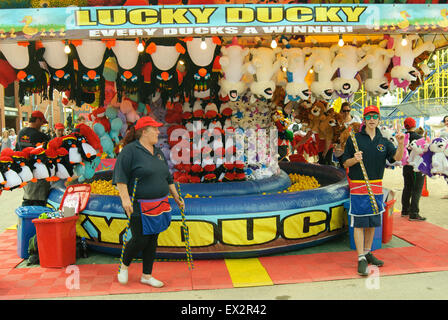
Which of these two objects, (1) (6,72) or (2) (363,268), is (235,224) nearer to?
(2) (363,268)

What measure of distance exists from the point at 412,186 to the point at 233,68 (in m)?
3.88

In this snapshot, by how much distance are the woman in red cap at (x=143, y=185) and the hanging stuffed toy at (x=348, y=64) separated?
3183 mm

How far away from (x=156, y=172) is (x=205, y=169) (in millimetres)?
2493

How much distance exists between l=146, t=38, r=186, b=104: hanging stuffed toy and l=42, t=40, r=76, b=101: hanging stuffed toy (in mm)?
1079

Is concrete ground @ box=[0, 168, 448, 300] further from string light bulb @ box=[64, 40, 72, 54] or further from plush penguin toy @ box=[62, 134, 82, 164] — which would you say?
string light bulb @ box=[64, 40, 72, 54]

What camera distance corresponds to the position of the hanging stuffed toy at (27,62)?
4801 mm

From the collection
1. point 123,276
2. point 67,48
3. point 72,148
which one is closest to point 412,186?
point 123,276

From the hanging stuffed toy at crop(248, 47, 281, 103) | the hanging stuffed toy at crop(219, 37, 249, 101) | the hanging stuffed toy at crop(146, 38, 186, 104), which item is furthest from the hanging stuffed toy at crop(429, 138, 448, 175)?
the hanging stuffed toy at crop(146, 38, 186, 104)

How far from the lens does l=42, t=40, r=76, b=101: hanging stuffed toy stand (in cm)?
487

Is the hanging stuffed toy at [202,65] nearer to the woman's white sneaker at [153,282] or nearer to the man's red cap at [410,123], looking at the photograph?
the woman's white sneaker at [153,282]

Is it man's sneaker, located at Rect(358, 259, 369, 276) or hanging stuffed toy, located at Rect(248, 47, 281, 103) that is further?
hanging stuffed toy, located at Rect(248, 47, 281, 103)

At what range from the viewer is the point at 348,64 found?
5.64 m

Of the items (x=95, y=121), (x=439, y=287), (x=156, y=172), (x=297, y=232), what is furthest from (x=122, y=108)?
(x=439, y=287)

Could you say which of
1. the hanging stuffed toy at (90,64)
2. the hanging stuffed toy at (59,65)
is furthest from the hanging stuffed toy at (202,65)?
the hanging stuffed toy at (59,65)
